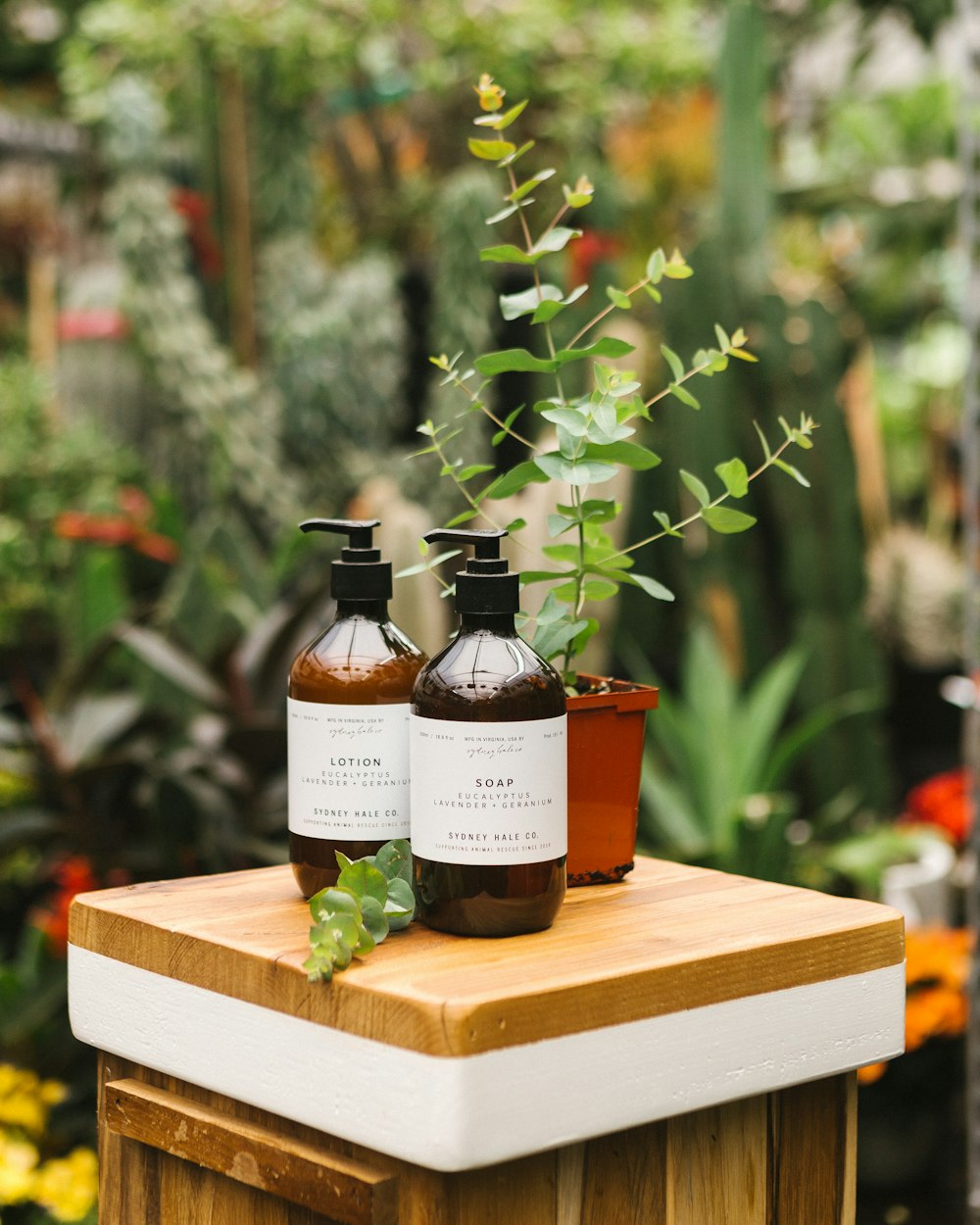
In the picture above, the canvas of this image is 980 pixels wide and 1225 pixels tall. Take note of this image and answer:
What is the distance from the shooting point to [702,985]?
2.88 feet

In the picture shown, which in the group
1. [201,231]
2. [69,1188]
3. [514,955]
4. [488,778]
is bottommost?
[69,1188]

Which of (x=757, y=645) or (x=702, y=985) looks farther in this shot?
(x=757, y=645)

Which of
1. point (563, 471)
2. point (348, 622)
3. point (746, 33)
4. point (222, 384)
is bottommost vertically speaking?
point (348, 622)

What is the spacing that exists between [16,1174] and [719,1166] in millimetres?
1190

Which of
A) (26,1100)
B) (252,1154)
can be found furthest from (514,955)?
(26,1100)

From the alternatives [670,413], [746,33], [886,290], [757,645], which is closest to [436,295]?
[670,413]

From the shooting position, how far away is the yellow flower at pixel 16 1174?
5.90ft

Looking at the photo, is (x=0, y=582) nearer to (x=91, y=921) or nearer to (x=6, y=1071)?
(x=6, y=1071)

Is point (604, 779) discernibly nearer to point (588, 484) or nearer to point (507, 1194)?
point (588, 484)

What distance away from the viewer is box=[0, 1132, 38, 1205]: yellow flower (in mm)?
1798

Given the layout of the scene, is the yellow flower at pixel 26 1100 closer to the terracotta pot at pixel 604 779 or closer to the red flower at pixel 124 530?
the terracotta pot at pixel 604 779

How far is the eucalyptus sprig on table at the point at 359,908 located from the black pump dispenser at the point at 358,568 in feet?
0.57

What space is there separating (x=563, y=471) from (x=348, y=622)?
0.18m

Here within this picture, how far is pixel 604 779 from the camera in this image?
1.06m
